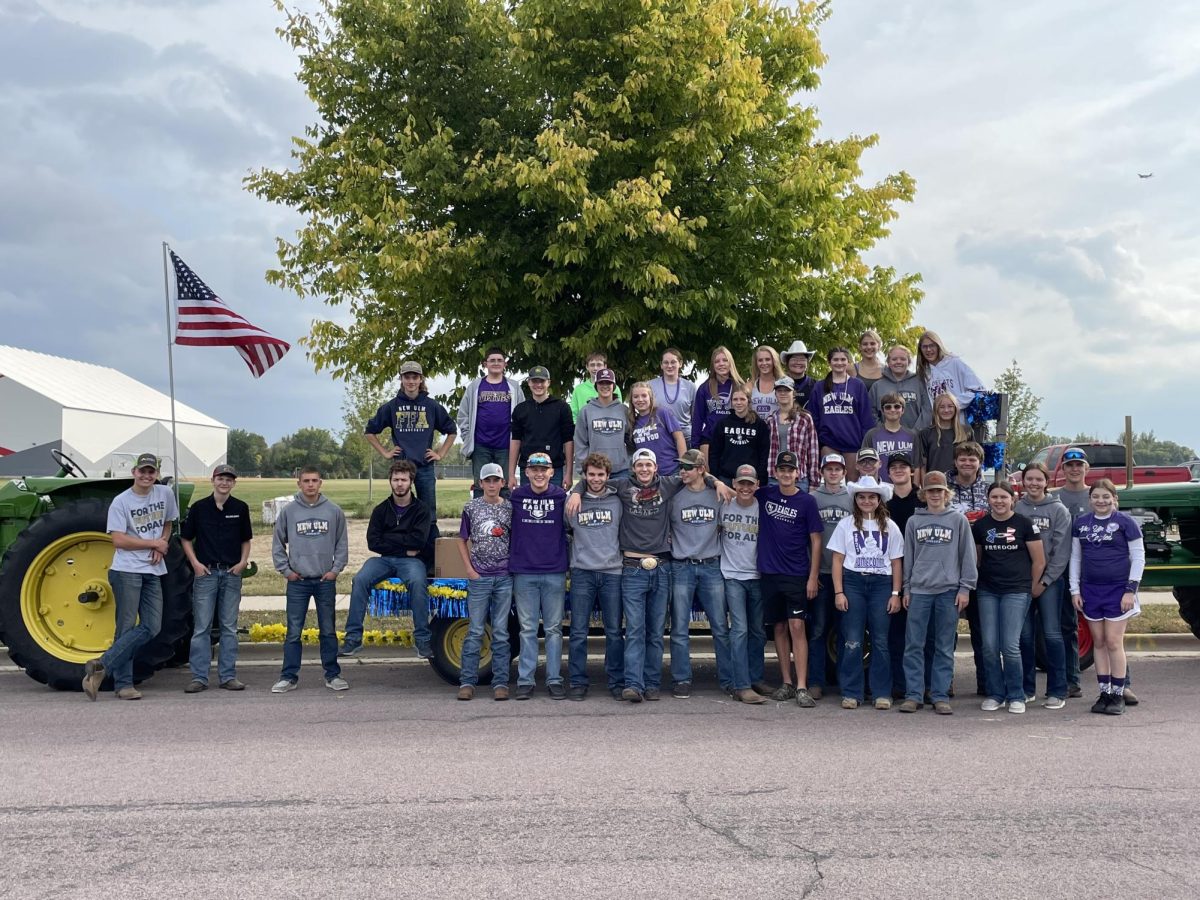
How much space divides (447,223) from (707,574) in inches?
285

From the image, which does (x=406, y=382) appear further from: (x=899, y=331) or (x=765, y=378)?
(x=899, y=331)

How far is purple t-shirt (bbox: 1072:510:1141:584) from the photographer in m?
7.53

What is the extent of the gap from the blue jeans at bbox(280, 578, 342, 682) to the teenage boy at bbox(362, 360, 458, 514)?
140 cm

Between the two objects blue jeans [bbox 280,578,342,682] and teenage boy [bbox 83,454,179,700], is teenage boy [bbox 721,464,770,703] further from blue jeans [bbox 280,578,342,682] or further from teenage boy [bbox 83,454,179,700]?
teenage boy [bbox 83,454,179,700]

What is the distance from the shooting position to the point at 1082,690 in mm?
8273

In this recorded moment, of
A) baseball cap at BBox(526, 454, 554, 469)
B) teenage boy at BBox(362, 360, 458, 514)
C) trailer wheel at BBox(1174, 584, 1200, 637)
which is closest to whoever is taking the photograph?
baseball cap at BBox(526, 454, 554, 469)

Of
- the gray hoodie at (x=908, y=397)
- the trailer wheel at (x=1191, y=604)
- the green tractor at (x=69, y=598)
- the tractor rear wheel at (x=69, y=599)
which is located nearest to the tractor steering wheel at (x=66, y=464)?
the green tractor at (x=69, y=598)

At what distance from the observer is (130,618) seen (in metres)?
7.96

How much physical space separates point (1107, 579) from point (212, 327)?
8.32 m

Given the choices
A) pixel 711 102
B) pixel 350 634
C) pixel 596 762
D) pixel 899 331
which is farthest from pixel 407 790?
pixel 899 331

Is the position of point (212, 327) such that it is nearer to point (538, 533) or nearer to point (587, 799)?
point (538, 533)

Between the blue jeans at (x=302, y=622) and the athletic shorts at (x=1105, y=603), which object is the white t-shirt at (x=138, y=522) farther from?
the athletic shorts at (x=1105, y=603)

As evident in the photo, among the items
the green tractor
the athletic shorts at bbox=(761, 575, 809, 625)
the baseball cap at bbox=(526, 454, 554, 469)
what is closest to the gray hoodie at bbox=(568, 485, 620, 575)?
the baseball cap at bbox=(526, 454, 554, 469)

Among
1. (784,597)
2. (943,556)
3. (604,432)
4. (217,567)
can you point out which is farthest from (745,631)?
(217,567)
